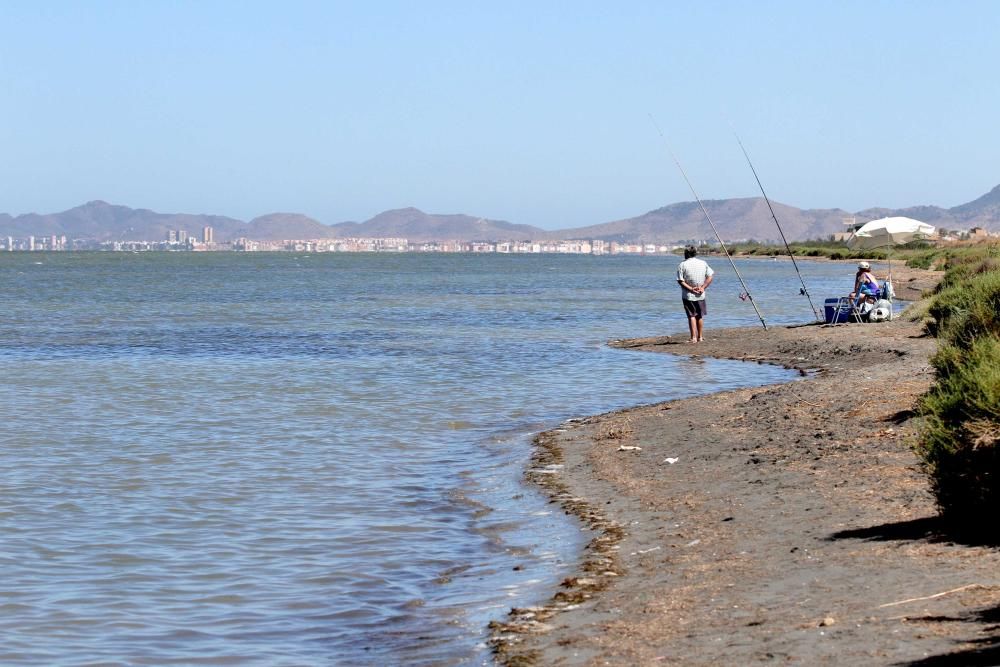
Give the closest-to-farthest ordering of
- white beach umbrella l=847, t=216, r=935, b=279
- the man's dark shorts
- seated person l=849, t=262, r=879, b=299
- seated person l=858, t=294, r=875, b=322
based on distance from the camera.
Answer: the man's dark shorts < seated person l=849, t=262, r=879, b=299 < seated person l=858, t=294, r=875, b=322 < white beach umbrella l=847, t=216, r=935, b=279

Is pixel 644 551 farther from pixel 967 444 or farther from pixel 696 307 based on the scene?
pixel 696 307

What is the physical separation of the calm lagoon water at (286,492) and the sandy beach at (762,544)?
0.43 m

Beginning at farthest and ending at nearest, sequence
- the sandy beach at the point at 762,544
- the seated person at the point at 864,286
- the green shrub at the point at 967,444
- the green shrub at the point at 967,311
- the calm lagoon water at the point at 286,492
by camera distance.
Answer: the seated person at the point at 864,286
the green shrub at the point at 967,311
the calm lagoon water at the point at 286,492
the green shrub at the point at 967,444
the sandy beach at the point at 762,544

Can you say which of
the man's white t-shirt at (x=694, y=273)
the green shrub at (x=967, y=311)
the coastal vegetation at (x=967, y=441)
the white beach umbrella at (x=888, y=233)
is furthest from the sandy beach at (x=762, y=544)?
the white beach umbrella at (x=888, y=233)

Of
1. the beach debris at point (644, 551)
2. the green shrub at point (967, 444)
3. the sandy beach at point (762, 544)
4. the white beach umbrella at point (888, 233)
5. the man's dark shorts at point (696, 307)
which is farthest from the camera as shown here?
the white beach umbrella at point (888, 233)

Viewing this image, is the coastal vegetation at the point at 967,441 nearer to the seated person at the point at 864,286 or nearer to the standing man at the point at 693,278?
the standing man at the point at 693,278

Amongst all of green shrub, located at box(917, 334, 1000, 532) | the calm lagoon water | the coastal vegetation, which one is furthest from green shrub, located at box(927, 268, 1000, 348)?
green shrub, located at box(917, 334, 1000, 532)

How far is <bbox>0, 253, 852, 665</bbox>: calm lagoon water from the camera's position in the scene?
24.5 ft

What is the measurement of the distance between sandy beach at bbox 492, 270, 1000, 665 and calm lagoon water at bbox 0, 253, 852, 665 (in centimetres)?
43

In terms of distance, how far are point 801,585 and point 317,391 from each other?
13.3 m

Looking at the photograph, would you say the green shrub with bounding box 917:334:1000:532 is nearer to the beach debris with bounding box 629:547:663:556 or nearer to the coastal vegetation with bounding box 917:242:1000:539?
the coastal vegetation with bounding box 917:242:1000:539

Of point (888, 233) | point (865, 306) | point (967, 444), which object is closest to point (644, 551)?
point (967, 444)

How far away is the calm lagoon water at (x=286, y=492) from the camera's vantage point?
24.5 ft

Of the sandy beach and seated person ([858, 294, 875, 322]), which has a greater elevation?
seated person ([858, 294, 875, 322])
